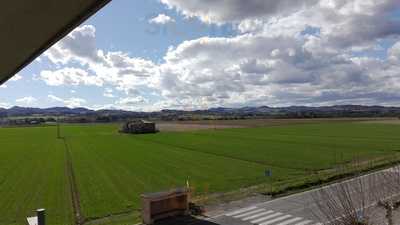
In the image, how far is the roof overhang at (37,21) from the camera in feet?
15.5

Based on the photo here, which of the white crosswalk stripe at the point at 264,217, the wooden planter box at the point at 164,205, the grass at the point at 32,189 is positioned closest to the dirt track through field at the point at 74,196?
the grass at the point at 32,189

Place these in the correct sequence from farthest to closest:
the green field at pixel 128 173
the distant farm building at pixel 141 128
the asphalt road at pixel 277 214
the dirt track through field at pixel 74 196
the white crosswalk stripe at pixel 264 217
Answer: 1. the distant farm building at pixel 141 128
2. the green field at pixel 128 173
3. the dirt track through field at pixel 74 196
4. the asphalt road at pixel 277 214
5. the white crosswalk stripe at pixel 264 217

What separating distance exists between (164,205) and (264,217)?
6974 millimetres

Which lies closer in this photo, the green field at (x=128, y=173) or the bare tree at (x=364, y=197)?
the bare tree at (x=364, y=197)

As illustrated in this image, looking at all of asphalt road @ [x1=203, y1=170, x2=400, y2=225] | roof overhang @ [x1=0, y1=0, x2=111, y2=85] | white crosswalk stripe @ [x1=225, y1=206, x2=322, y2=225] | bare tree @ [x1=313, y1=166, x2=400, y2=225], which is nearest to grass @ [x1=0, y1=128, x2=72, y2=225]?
asphalt road @ [x1=203, y1=170, x2=400, y2=225]

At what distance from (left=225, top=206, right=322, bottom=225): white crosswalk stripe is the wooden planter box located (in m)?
3.36

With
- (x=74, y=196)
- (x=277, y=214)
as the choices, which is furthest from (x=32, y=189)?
(x=277, y=214)

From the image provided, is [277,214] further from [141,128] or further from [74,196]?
[141,128]

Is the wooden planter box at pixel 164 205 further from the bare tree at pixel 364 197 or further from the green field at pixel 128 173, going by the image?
the bare tree at pixel 364 197

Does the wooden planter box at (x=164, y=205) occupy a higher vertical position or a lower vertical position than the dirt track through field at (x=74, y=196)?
higher

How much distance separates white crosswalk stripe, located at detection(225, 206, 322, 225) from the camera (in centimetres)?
2411

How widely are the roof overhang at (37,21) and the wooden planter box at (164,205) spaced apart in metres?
19.1

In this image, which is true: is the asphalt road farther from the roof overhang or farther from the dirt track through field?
the roof overhang

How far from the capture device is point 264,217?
25.6 metres
